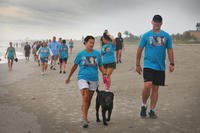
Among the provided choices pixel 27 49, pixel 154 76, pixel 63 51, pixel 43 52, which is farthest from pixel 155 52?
pixel 27 49

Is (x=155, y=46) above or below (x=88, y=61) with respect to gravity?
above

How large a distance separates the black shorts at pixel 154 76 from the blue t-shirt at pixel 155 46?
0.09 m

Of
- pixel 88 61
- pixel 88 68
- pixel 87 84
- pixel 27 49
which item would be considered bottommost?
pixel 87 84

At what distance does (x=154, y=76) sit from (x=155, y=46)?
0.67 meters

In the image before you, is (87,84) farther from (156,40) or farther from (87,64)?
(156,40)

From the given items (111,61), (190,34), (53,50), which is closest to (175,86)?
(111,61)

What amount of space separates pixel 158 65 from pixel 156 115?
123 cm

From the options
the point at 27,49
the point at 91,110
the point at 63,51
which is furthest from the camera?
the point at 27,49

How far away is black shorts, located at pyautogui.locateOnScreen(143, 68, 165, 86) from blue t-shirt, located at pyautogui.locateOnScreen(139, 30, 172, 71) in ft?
0.29

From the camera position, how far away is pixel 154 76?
6.56 meters

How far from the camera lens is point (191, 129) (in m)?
5.91

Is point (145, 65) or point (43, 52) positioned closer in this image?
point (145, 65)

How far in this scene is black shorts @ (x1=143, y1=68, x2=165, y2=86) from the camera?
21.3 feet

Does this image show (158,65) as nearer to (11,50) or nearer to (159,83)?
(159,83)
